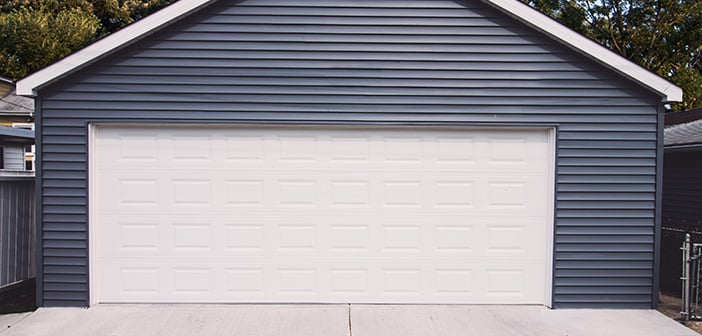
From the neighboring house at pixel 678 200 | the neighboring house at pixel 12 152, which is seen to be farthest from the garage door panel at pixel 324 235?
the neighboring house at pixel 12 152

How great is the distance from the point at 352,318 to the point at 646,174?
3995 mm

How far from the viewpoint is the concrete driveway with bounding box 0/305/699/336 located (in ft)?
17.6

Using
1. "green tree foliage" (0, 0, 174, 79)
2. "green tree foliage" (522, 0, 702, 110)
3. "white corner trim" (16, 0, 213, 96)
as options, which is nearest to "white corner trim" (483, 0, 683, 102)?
"white corner trim" (16, 0, 213, 96)

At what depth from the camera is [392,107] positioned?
612 centimetres

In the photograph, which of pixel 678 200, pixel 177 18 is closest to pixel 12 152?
pixel 177 18

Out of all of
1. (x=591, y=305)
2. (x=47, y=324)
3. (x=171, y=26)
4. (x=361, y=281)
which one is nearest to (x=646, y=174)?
(x=591, y=305)

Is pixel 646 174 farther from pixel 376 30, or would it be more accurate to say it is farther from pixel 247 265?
pixel 247 265

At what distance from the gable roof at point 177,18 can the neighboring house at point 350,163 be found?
0.06 meters

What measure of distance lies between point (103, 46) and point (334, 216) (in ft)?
11.1

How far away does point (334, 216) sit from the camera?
20.5 ft

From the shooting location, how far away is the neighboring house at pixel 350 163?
6.07m

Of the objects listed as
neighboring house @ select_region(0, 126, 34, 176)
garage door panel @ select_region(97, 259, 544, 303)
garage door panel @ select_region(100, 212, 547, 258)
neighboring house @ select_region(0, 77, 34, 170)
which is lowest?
garage door panel @ select_region(97, 259, 544, 303)

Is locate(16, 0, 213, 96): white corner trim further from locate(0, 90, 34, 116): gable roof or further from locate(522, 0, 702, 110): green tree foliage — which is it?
locate(522, 0, 702, 110): green tree foliage

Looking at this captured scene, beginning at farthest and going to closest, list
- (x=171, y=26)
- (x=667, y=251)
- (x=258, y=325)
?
1. (x=667, y=251)
2. (x=171, y=26)
3. (x=258, y=325)
